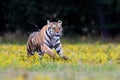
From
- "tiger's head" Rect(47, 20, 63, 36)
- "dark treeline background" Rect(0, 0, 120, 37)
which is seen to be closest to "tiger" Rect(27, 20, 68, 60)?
"tiger's head" Rect(47, 20, 63, 36)

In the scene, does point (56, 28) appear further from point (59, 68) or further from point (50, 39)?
point (59, 68)

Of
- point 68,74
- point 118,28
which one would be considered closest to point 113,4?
point 118,28

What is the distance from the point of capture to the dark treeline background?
29.0 meters

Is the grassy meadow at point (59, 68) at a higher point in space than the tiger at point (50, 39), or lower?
lower

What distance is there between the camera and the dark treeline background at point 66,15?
29000 millimetres

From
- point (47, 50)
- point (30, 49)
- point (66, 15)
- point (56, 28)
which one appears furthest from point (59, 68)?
point (66, 15)

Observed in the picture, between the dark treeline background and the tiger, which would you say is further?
the dark treeline background

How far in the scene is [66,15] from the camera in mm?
30297

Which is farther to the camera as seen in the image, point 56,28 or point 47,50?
point 56,28

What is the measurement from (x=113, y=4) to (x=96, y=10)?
7.02 feet

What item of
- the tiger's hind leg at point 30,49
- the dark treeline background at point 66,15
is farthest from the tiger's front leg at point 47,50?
the dark treeline background at point 66,15

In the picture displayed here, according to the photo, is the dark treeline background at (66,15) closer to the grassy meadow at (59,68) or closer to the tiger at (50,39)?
the tiger at (50,39)

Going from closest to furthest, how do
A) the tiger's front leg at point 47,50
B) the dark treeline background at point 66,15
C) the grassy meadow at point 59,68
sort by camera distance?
the grassy meadow at point 59,68 → the tiger's front leg at point 47,50 → the dark treeline background at point 66,15

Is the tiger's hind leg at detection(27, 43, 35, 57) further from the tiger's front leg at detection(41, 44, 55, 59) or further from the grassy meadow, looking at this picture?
the tiger's front leg at detection(41, 44, 55, 59)
